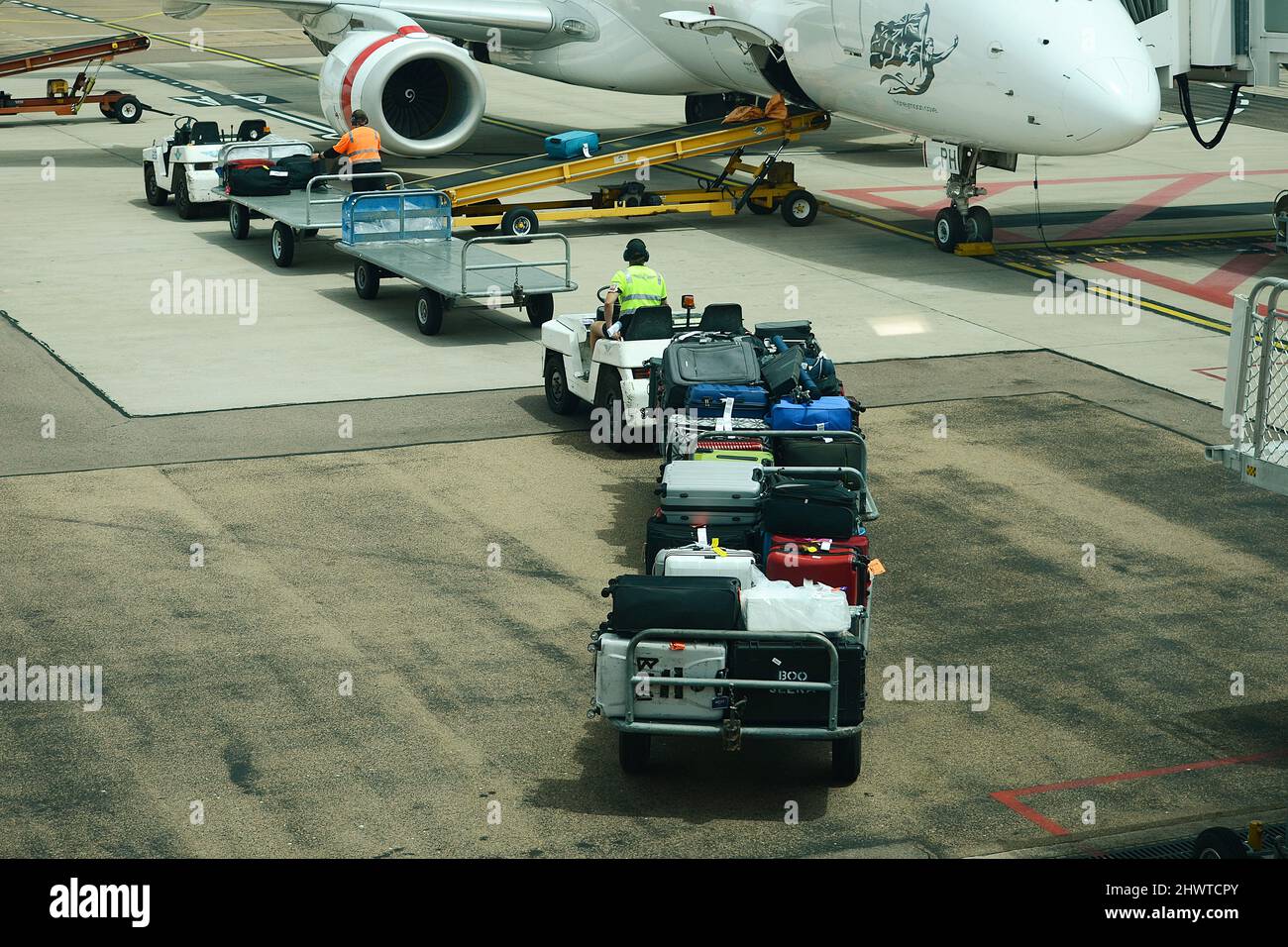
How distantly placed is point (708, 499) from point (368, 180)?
15574mm

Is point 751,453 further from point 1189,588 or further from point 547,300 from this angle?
point 547,300

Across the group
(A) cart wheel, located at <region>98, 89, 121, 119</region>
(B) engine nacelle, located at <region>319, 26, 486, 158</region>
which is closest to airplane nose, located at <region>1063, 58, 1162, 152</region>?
(B) engine nacelle, located at <region>319, 26, 486, 158</region>

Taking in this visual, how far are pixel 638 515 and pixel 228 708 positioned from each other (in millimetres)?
4998

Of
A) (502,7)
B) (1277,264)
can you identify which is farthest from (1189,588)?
(502,7)

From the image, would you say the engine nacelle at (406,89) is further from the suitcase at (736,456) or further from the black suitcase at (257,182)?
the suitcase at (736,456)

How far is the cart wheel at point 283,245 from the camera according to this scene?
81.5 ft

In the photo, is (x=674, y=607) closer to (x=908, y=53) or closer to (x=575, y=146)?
(x=908, y=53)

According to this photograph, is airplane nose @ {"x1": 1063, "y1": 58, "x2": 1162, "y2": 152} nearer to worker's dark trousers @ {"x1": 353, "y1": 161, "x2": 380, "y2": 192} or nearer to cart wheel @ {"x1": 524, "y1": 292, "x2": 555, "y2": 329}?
cart wheel @ {"x1": 524, "y1": 292, "x2": 555, "y2": 329}

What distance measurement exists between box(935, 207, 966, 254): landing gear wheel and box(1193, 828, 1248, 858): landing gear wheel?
60.0 feet

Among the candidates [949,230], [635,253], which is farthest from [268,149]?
[635,253]

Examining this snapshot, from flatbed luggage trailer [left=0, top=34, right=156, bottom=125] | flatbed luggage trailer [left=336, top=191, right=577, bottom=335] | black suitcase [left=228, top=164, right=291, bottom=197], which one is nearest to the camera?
flatbed luggage trailer [left=336, top=191, right=577, bottom=335]

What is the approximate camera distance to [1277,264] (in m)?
26.1

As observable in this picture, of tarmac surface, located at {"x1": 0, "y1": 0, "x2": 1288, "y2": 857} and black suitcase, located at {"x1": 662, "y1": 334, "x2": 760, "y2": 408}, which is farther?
black suitcase, located at {"x1": 662, "y1": 334, "x2": 760, "y2": 408}

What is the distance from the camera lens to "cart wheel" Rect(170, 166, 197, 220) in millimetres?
28281
